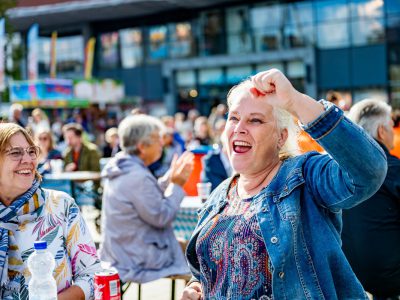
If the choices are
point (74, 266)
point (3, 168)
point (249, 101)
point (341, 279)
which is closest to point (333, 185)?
point (341, 279)

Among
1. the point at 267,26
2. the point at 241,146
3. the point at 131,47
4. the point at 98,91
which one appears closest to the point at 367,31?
the point at 267,26

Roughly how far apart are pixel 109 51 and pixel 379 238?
1357 inches

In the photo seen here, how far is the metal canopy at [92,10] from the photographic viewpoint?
1320 inches

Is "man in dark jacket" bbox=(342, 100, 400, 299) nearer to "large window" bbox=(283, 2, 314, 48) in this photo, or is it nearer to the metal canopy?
"large window" bbox=(283, 2, 314, 48)

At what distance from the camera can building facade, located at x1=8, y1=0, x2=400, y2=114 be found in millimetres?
28172

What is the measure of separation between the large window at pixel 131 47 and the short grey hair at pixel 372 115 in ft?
106

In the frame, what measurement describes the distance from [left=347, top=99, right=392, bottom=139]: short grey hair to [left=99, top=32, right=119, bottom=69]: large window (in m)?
33.4

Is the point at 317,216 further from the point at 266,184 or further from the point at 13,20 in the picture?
the point at 13,20

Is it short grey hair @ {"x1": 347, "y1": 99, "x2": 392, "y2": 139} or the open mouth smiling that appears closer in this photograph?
the open mouth smiling

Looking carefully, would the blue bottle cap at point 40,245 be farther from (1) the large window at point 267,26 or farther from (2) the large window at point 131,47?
(2) the large window at point 131,47

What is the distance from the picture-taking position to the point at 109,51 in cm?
3688

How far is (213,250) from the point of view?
238 cm

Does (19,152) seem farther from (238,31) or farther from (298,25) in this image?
(238,31)

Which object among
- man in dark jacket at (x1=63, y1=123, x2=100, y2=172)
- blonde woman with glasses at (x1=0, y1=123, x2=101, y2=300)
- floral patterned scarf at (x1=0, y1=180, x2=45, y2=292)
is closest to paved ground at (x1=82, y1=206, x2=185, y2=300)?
blonde woman with glasses at (x1=0, y1=123, x2=101, y2=300)
